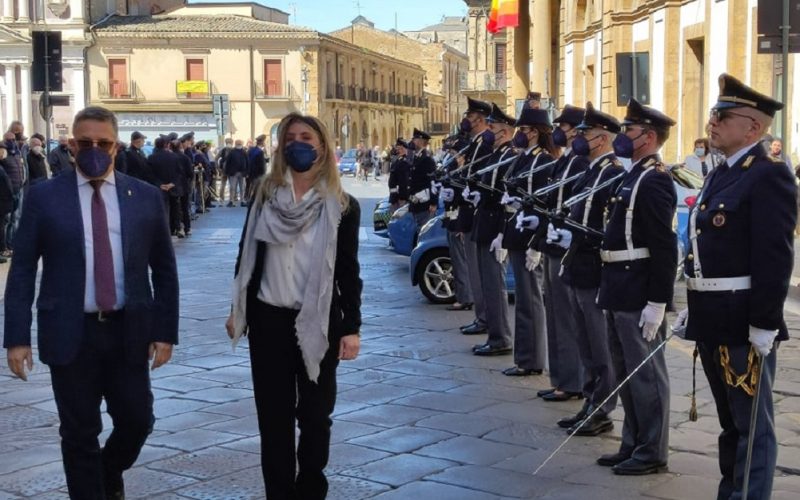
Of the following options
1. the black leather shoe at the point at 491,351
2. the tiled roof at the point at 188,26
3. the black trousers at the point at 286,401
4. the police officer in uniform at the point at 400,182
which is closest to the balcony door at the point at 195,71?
the tiled roof at the point at 188,26

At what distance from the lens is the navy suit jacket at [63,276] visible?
17.4 feet

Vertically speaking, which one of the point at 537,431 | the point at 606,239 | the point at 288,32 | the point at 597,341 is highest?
the point at 288,32

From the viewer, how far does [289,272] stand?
5531 mm

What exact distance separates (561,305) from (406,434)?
1.51 meters

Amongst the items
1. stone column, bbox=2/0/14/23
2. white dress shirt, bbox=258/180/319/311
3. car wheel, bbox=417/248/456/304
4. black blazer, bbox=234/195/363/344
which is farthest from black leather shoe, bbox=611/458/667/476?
stone column, bbox=2/0/14/23

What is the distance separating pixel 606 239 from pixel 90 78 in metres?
69.4

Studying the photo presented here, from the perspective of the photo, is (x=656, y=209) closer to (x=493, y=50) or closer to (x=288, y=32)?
(x=288, y=32)

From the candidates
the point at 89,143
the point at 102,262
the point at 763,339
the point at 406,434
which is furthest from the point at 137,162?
the point at 763,339

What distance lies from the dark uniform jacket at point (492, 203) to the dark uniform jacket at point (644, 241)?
3.63m

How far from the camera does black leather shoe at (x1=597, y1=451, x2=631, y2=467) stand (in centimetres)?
687

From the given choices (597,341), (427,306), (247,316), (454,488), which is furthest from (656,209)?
(427,306)

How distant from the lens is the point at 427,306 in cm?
1397

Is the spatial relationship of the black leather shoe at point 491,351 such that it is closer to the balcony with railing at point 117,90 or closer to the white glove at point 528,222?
the white glove at point 528,222

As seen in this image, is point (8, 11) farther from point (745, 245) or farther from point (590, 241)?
point (745, 245)
